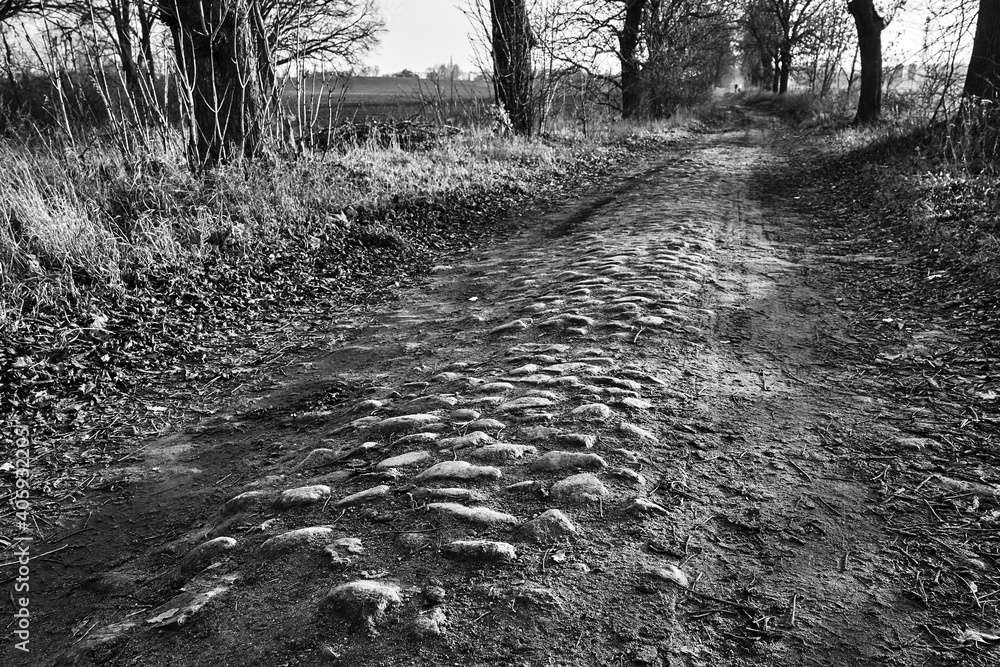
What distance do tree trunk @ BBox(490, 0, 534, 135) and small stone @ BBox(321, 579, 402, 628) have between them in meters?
12.1

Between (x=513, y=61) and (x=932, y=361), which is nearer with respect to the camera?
(x=932, y=361)

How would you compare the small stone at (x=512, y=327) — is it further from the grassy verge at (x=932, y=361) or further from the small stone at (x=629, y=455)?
the grassy verge at (x=932, y=361)

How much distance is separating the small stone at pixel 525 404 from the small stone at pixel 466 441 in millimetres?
293

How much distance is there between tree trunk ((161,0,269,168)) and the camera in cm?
707

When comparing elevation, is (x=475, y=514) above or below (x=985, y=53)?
below

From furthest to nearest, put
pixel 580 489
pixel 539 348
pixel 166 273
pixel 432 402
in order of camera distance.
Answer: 1. pixel 166 273
2. pixel 539 348
3. pixel 432 402
4. pixel 580 489

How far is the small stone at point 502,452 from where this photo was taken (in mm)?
2781

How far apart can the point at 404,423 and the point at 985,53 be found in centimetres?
1112

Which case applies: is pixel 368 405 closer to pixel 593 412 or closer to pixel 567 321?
pixel 593 412

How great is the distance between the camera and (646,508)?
2383 millimetres

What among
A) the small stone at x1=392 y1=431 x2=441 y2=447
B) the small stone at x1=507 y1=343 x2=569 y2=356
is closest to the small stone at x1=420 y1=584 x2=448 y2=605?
the small stone at x1=392 y1=431 x2=441 y2=447

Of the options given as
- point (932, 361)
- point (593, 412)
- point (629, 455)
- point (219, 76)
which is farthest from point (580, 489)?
point (219, 76)

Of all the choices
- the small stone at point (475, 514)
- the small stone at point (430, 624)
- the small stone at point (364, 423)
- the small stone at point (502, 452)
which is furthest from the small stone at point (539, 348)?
the small stone at point (430, 624)

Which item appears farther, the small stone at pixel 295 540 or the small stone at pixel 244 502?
the small stone at pixel 244 502
